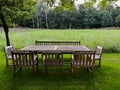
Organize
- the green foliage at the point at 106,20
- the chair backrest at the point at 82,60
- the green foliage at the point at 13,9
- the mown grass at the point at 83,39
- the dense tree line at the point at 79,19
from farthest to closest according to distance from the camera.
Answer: the green foliage at the point at 106,20
the dense tree line at the point at 79,19
the mown grass at the point at 83,39
the green foliage at the point at 13,9
the chair backrest at the point at 82,60

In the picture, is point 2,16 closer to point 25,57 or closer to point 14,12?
point 14,12

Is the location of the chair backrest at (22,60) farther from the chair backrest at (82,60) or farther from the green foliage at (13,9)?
the green foliage at (13,9)

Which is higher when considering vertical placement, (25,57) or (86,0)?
(86,0)

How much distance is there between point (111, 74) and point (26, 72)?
2.31 m

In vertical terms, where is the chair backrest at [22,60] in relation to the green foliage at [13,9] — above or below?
below

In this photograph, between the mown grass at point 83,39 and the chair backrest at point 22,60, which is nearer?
the chair backrest at point 22,60

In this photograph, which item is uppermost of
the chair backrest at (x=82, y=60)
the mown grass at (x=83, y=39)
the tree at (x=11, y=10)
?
the tree at (x=11, y=10)

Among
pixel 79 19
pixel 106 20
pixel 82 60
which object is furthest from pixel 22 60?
pixel 106 20

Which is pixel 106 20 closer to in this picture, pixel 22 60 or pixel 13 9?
pixel 13 9

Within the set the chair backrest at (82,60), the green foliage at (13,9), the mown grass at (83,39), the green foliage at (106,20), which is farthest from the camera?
the green foliage at (106,20)

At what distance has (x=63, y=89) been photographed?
Result: 4.35 meters

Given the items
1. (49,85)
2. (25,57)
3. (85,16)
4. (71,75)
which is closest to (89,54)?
(71,75)

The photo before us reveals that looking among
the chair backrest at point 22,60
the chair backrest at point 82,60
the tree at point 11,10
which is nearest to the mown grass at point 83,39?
the tree at point 11,10

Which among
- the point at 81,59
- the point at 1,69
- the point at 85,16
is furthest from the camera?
the point at 85,16
